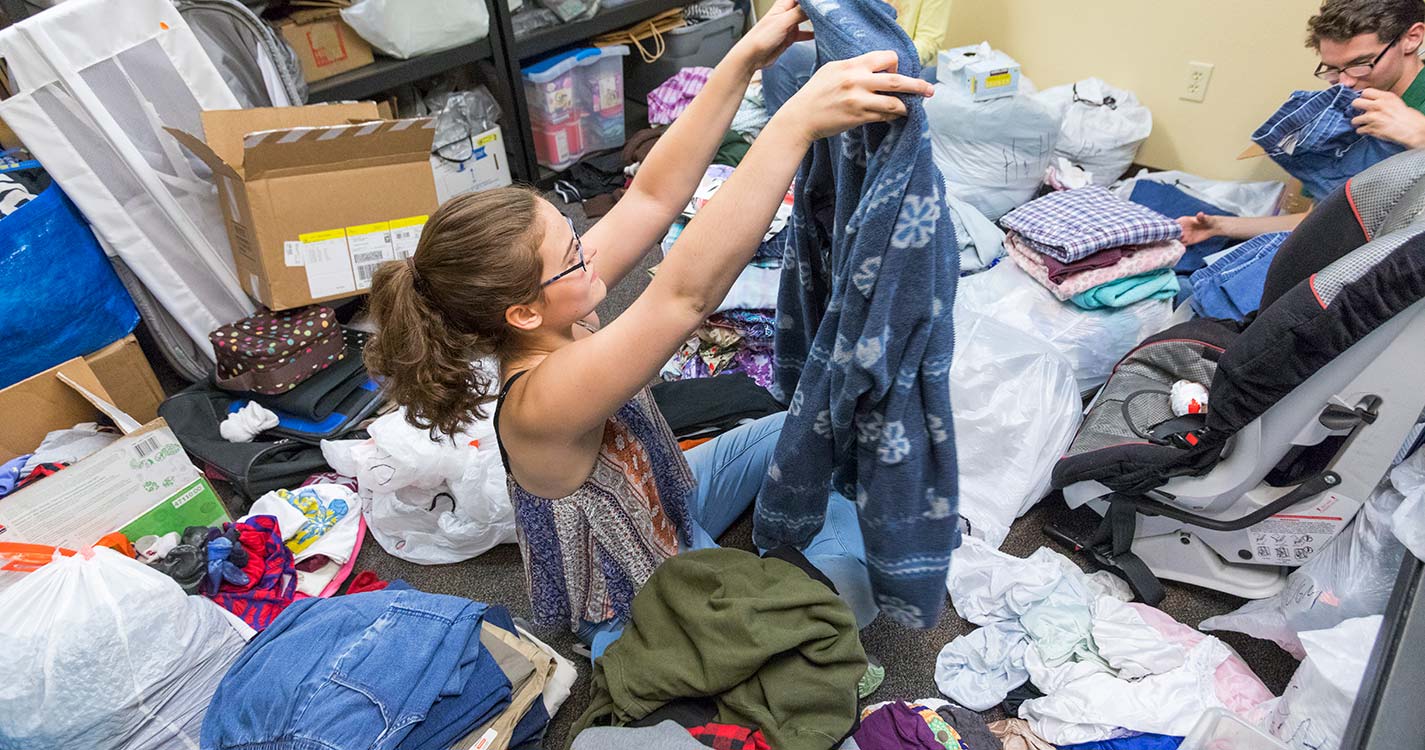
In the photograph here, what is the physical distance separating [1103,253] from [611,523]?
141 centimetres

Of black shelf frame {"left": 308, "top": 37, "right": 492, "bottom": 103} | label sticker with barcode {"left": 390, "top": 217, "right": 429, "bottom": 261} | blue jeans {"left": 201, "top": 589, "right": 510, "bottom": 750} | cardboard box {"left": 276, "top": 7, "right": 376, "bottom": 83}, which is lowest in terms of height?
blue jeans {"left": 201, "top": 589, "right": 510, "bottom": 750}

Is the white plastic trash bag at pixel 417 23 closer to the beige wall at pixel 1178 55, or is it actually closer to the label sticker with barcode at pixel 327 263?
the label sticker with barcode at pixel 327 263

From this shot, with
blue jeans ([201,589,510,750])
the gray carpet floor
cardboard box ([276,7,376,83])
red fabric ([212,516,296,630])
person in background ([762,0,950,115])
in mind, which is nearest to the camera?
blue jeans ([201,589,510,750])

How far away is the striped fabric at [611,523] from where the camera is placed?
46.4 inches

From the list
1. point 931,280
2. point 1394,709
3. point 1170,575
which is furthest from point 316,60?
point 1394,709

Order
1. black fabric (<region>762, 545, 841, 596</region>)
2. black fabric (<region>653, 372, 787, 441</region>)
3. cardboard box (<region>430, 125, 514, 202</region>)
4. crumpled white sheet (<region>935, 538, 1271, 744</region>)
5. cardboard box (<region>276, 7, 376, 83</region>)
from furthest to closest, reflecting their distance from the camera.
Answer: cardboard box (<region>430, 125, 514, 202</region>) → cardboard box (<region>276, 7, 376, 83</region>) → black fabric (<region>653, 372, 787, 441</region>) → crumpled white sheet (<region>935, 538, 1271, 744</region>) → black fabric (<region>762, 545, 841, 596</region>)

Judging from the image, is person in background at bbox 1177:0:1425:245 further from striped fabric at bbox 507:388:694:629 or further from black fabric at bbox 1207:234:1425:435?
striped fabric at bbox 507:388:694:629

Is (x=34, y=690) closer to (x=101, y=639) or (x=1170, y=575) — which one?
(x=101, y=639)

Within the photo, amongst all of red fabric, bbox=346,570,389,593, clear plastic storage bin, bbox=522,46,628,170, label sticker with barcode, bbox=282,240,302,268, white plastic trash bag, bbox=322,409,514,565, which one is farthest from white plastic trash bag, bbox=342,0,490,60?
red fabric, bbox=346,570,389,593

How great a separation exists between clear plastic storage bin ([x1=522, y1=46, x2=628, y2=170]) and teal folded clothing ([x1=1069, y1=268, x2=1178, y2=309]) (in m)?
2.00

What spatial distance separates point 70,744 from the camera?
1.28 m

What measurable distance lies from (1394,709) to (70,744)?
6.13 feet

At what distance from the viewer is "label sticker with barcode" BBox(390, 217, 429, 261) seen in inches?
86.4

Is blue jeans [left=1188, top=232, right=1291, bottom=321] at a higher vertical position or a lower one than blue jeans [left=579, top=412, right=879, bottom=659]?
higher
